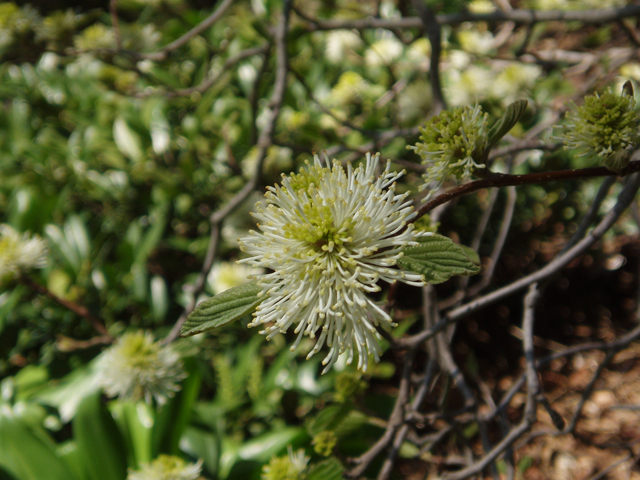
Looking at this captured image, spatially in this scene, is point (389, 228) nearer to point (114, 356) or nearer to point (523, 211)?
point (114, 356)

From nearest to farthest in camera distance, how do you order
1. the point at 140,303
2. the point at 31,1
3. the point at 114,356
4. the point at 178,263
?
the point at 114,356 < the point at 140,303 < the point at 178,263 < the point at 31,1

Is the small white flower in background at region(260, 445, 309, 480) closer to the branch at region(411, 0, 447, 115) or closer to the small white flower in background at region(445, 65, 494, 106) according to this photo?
the branch at region(411, 0, 447, 115)

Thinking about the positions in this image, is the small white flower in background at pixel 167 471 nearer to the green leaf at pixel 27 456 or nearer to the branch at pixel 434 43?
the green leaf at pixel 27 456

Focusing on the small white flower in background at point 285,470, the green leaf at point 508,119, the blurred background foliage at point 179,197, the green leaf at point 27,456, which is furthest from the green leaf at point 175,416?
the green leaf at point 508,119

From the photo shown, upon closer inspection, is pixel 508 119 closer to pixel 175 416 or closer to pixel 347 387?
pixel 347 387

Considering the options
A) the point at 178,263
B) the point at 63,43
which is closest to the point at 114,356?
the point at 178,263

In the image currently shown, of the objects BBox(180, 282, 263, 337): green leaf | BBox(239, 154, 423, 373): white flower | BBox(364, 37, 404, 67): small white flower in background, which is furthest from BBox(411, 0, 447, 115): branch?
BBox(364, 37, 404, 67): small white flower in background

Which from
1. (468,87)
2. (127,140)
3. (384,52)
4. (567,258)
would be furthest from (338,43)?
(567,258)
